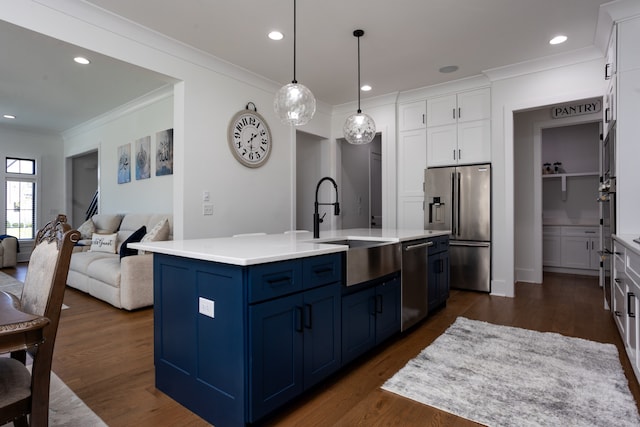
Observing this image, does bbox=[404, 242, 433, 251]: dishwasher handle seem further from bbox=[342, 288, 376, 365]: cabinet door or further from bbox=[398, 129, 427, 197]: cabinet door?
bbox=[398, 129, 427, 197]: cabinet door

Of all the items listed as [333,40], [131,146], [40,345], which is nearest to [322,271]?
[40,345]

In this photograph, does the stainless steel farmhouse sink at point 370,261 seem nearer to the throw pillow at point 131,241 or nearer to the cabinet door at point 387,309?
the cabinet door at point 387,309

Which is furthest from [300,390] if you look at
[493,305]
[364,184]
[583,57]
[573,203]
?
[573,203]

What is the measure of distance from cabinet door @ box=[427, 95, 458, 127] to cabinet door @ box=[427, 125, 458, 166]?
0.08 m

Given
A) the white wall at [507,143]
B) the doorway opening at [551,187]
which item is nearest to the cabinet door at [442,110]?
the white wall at [507,143]

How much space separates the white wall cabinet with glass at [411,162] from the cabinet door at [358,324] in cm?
292

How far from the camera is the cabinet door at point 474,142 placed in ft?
14.9

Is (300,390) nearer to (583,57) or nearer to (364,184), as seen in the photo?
(583,57)

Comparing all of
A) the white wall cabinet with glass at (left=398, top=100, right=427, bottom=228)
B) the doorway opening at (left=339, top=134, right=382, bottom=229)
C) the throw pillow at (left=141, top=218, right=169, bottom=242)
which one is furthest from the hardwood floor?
the doorway opening at (left=339, top=134, right=382, bottom=229)

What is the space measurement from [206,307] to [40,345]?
653 mm

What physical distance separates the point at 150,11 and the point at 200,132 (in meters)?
1.20

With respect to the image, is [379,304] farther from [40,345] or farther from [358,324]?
[40,345]

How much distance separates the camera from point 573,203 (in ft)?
19.7

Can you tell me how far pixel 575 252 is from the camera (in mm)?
5707
